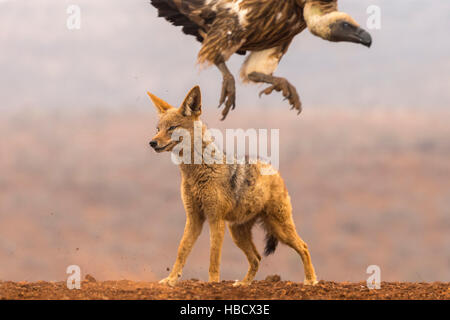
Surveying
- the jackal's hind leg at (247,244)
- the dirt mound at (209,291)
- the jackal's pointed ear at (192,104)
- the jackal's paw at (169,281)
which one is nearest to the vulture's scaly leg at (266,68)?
the jackal's pointed ear at (192,104)

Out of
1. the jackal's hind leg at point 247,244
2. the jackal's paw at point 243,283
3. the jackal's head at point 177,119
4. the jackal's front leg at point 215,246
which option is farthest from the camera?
the jackal's hind leg at point 247,244

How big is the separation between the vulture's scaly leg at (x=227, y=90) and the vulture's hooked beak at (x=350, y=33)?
1012 millimetres

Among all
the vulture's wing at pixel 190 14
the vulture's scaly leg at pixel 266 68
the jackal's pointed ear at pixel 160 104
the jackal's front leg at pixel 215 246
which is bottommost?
the jackal's front leg at pixel 215 246

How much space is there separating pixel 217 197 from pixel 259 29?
163 cm

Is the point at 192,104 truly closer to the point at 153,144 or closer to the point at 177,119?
the point at 177,119

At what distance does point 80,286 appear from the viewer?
530cm

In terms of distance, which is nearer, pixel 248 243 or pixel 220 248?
pixel 220 248

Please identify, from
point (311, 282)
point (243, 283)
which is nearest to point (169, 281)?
point (243, 283)

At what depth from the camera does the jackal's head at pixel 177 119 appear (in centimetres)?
520

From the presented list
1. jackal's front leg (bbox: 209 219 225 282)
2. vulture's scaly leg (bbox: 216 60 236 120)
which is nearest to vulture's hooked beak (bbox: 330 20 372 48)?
vulture's scaly leg (bbox: 216 60 236 120)

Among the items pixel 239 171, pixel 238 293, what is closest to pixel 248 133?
pixel 239 171

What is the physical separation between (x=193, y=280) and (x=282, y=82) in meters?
2.35

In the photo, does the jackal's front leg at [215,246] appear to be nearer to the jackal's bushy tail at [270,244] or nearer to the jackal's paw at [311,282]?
the jackal's bushy tail at [270,244]
